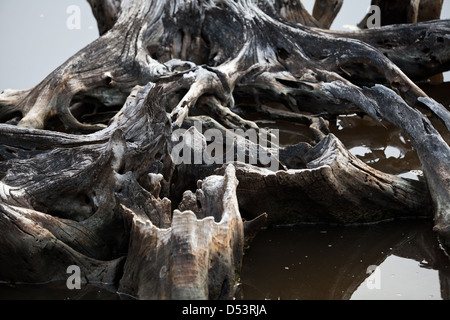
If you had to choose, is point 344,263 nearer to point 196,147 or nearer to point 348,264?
point 348,264

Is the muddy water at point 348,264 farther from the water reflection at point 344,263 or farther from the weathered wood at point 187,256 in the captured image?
the weathered wood at point 187,256

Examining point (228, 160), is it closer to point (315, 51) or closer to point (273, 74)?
point (273, 74)

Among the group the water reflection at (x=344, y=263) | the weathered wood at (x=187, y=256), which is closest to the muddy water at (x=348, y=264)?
the water reflection at (x=344, y=263)

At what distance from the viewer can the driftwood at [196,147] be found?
3309mm

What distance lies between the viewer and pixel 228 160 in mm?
4141

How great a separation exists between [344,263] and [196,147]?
1.09 meters

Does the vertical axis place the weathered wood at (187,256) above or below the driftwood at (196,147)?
below

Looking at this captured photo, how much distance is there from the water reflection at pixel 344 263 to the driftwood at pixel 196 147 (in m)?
0.12

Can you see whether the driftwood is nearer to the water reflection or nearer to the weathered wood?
the weathered wood

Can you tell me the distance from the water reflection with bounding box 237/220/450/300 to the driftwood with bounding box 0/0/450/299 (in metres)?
0.12

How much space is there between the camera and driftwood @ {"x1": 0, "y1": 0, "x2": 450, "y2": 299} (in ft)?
10.9

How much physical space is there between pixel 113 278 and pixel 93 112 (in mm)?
2435
